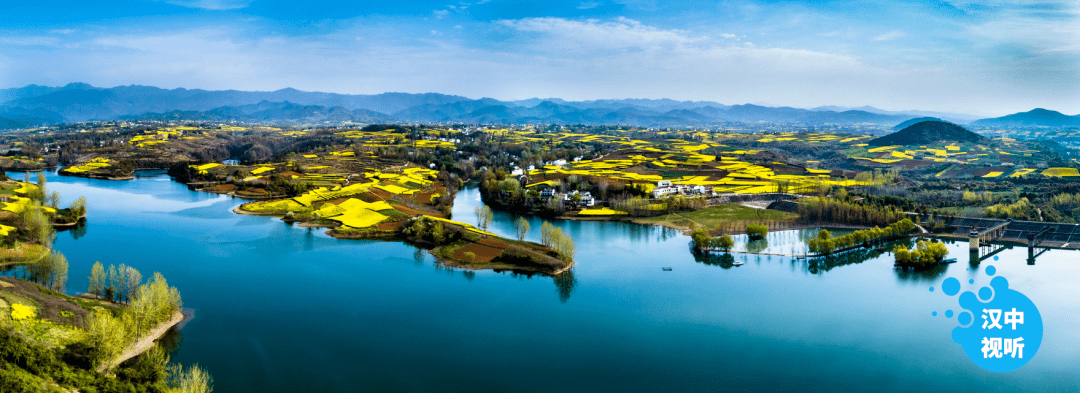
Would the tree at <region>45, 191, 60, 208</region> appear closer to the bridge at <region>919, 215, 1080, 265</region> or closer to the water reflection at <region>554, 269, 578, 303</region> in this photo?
the water reflection at <region>554, 269, 578, 303</region>

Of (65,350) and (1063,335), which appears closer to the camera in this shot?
(65,350)

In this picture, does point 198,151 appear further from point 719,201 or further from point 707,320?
point 707,320

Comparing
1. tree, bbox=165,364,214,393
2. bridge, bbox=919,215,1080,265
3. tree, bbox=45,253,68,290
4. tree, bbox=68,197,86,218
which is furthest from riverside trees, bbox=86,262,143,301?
bridge, bbox=919,215,1080,265

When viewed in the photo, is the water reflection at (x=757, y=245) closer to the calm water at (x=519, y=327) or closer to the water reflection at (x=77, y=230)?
the calm water at (x=519, y=327)

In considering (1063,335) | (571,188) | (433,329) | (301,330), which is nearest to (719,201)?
(571,188)

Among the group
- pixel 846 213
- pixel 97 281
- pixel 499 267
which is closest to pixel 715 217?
pixel 846 213

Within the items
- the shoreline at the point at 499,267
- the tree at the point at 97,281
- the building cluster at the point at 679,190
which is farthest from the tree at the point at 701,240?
the tree at the point at 97,281

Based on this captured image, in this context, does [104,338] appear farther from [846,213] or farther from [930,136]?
[930,136]
